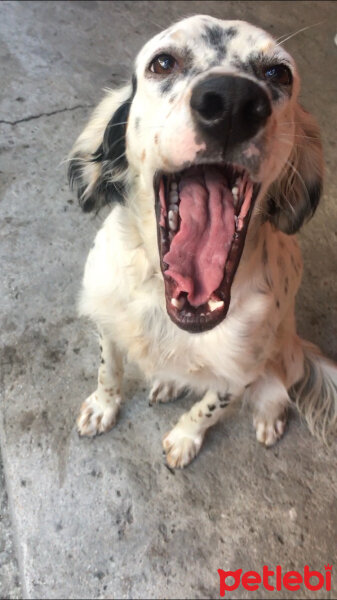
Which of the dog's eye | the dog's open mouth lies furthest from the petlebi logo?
the dog's eye

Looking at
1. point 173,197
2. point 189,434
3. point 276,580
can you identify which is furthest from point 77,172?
point 276,580

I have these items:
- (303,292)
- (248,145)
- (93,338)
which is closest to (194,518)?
(93,338)

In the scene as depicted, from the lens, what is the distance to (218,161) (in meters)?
1.12

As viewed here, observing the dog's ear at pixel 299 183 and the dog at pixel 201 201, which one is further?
the dog's ear at pixel 299 183

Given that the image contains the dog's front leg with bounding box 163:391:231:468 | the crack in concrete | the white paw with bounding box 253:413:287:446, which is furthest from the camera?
the crack in concrete

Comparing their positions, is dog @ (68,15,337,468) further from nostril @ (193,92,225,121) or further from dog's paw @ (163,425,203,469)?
dog's paw @ (163,425,203,469)

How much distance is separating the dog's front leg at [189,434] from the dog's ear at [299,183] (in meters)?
0.70

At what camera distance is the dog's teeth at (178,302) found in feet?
4.21

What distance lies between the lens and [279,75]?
1280 millimetres

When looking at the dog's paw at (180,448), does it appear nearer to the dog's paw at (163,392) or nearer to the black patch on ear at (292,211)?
the dog's paw at (163,392)

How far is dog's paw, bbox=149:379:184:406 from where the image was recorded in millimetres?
1987

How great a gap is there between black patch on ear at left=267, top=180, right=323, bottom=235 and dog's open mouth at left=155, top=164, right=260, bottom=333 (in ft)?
0.56

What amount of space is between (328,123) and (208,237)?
6.81 feet

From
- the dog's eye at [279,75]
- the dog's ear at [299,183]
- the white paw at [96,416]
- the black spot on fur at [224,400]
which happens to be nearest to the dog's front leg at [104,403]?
the white paw at [96,416]
